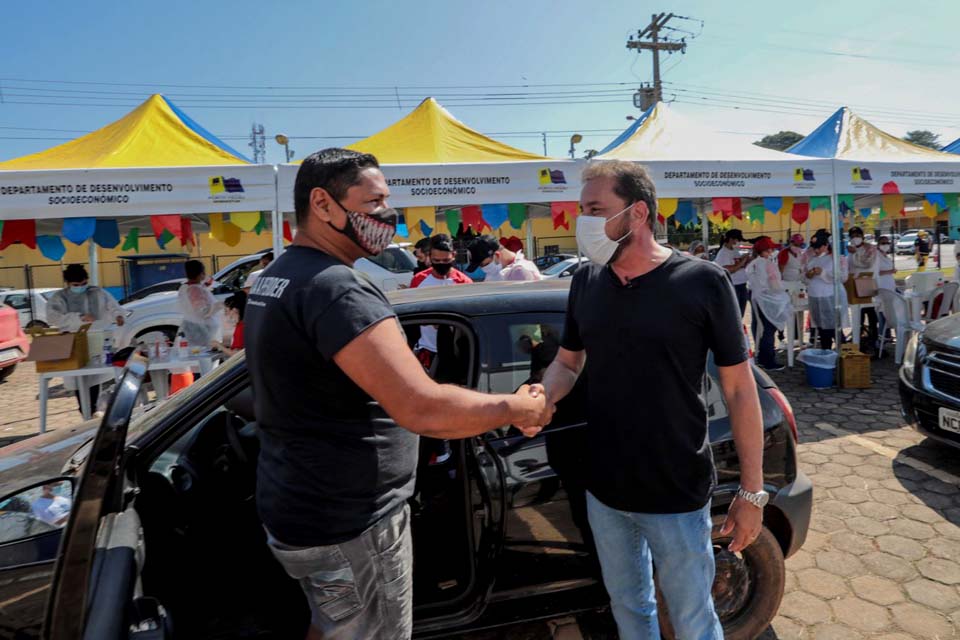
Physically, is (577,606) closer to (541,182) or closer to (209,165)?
(541,182)

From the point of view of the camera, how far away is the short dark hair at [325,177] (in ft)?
4.76

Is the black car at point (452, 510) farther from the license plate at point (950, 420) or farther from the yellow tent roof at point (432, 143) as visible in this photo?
the yellow tent roof at point (432, 143)

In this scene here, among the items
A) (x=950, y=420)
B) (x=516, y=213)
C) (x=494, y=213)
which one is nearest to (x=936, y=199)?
(x=950, y=420)

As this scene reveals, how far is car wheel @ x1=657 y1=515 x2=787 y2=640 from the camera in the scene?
7.39 ft

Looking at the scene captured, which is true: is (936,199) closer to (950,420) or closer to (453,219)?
(950,420)

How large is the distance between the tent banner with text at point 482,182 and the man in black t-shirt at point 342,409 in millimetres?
4144

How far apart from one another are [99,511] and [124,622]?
0.24m

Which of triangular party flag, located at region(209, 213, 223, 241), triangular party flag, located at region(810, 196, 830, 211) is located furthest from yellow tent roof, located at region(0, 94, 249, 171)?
triangular party flag, located at region(810, 196, 830, 211)

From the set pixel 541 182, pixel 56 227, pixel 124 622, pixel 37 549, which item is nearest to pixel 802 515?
pixel 124 622

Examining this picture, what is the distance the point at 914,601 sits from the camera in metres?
2.61

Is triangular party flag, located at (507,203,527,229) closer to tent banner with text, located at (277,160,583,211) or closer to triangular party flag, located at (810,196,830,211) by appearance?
tent banner with text, located at (277,160,583,211)

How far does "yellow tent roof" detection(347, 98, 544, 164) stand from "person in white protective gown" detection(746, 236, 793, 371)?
3.31 m

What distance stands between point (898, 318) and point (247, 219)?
25.3ft

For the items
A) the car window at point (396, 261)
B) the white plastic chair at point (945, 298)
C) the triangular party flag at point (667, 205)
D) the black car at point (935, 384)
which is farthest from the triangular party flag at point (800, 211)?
the car window at point (396, 261)
